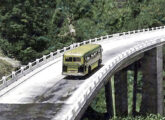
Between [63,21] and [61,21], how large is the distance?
60 cm

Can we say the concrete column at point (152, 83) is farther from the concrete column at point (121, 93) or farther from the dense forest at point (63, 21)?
the dense forest at point (63, 21)

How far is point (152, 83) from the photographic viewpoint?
2179 inches

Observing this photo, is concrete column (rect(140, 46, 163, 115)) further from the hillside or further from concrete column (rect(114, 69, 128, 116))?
the hillside

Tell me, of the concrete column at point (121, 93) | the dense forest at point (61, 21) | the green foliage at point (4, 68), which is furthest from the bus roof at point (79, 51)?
the dense forest at point (61, 21)

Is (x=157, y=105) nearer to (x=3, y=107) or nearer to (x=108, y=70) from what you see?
(x=108, y=70)

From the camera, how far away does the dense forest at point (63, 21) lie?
62281 mm

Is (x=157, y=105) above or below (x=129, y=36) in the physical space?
below

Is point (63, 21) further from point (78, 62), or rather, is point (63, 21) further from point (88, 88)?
point (88, 88)

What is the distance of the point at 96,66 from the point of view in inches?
1496

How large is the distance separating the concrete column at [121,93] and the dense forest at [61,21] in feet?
51.8

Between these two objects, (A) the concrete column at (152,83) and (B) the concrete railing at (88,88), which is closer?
(B) the concrete railing at (88,88)

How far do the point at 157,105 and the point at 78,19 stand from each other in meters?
43.9

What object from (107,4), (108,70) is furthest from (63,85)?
(107,4)

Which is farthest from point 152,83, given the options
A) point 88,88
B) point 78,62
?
point 88,88
